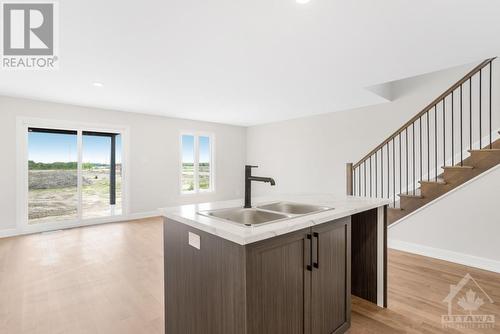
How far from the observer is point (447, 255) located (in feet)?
10.6

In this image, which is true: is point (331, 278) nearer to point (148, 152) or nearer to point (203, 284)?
point (203, 284)

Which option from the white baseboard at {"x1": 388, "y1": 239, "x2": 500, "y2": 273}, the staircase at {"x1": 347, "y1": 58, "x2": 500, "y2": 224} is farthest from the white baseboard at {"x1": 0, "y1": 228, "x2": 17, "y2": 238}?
the white baseboard at {"x1": 388, "y1": 239, "x2": 500, "y2": 273}

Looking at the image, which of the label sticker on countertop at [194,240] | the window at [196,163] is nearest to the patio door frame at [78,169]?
the window at [196,163]

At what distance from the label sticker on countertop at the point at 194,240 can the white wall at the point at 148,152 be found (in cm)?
471

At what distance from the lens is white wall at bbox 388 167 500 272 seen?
2906 millimetres

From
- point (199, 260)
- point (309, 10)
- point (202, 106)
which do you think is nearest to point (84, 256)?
point (199, 260)

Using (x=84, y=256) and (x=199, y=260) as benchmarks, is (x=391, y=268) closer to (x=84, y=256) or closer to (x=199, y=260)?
(x=199, y=260)

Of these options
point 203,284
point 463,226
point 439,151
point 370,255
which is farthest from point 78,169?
point 439,151

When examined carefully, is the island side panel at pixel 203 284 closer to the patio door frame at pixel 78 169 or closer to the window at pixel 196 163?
the patio door frame at pixel 78 169

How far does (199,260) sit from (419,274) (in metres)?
2.73

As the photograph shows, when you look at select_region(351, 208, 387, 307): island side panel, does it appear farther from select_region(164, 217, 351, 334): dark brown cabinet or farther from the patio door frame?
the patio door frame

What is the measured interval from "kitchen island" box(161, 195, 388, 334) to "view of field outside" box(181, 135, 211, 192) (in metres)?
4.96

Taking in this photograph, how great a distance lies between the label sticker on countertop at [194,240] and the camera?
1.43 metres

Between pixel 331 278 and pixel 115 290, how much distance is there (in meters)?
2.13
